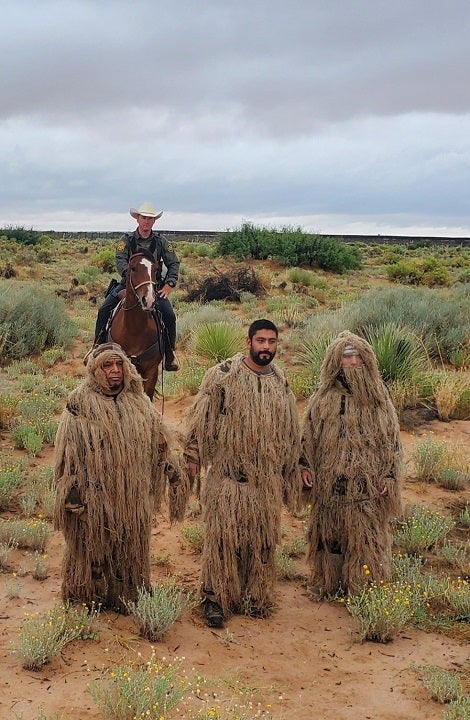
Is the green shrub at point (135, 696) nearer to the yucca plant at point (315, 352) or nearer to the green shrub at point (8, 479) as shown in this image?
the green shrub at point (8, 479)

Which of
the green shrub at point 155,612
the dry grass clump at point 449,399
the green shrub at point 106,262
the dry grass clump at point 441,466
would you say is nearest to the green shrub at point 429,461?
the dry grass clump at point 441,466

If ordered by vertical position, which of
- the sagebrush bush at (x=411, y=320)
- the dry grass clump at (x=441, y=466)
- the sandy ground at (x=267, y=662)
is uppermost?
the sagebrush bush at (x=411, y=320)

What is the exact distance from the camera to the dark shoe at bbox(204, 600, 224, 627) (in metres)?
4.90

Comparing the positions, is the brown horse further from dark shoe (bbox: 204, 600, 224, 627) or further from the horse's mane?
dark shoe (bbox: 204, 600, 224, 627)

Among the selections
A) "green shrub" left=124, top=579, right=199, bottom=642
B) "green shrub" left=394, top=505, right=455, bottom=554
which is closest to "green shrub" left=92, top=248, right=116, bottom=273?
"green shrub" left=394, top=505, right=455, bottom=554

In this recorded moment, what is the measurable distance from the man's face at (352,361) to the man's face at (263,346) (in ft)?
1.94

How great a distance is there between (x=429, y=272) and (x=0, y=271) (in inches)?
590

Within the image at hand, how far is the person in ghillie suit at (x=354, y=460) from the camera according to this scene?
17.0ft

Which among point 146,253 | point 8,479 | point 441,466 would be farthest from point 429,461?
point 8,479

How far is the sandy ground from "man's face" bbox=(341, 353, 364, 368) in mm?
1813

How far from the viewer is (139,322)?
802 cm

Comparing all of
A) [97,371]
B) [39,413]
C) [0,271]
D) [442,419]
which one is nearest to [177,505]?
[97,371]

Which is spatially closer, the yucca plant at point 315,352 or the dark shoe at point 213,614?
the dark shoe at point 213,614

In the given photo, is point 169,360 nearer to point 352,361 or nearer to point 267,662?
point 352,361
